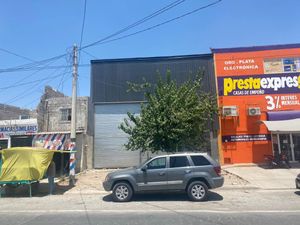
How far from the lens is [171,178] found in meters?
12.0

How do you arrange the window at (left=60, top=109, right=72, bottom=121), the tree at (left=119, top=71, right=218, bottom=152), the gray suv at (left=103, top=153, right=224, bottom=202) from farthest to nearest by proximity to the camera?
the window at (left=60, top=109, right=72, bottom=121) < the tree at (left=119, top=71, right=218, bottom=152) < the gray suv at (left=103, top=153, right=224, bottom=202)

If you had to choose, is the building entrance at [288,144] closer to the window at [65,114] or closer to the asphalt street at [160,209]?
the asphalt street at [160,209]

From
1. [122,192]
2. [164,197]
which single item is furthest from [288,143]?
[122,192]

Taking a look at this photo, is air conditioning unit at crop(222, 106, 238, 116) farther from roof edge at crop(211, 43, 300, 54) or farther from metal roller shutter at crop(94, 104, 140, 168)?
metal roller shutter at crop(94, 104, 140, 168)

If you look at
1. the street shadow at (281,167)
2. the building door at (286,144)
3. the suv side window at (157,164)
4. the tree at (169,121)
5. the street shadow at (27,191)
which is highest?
the tree at (169,121)

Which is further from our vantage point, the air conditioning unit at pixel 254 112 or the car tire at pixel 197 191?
the air conditioning unit at pixel 254 112

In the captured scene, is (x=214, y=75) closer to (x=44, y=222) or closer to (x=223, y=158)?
Result: (x=223, y=158)

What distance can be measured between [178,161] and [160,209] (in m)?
2.48

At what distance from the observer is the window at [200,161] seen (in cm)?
1216

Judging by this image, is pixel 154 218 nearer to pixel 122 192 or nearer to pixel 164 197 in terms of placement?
pixel 122 192

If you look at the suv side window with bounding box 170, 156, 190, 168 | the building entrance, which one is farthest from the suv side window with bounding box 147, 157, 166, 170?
the building entrance

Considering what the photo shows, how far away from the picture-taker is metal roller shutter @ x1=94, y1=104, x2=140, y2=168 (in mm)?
23211

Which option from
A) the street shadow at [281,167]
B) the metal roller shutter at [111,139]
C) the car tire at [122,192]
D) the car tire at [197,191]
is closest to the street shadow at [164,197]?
the car tire at [197,191]

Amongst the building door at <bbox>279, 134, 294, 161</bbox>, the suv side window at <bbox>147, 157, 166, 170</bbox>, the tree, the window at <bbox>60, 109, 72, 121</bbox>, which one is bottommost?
the suv side window at <bbox>147, 157, 166, 170</bbox>
